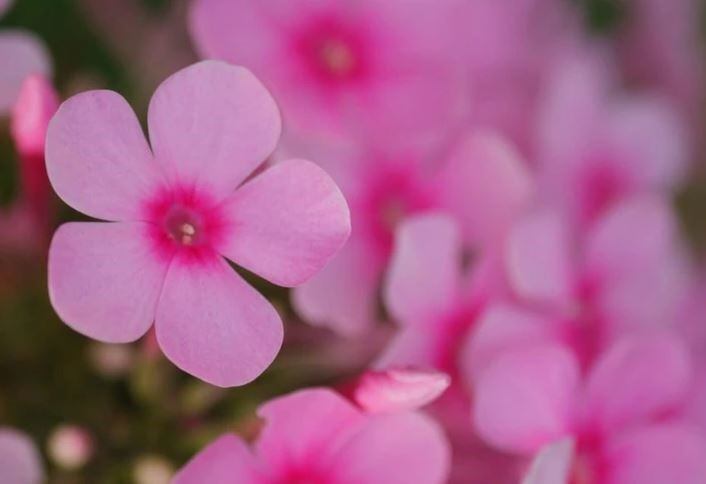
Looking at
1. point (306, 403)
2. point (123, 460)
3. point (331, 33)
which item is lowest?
point (123, 460)

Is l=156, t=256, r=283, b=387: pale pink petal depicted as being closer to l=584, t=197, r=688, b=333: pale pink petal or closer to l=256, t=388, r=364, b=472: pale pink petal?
l=256, t=388, r=364, b=472: pale pink petal

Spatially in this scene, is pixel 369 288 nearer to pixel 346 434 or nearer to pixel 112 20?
pixel 346 434

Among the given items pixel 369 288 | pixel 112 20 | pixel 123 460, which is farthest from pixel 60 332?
pixel 112 20

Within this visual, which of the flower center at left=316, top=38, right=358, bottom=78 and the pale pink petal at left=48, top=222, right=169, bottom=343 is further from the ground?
the flower center at left=316, top=38, right=358, bottom=78

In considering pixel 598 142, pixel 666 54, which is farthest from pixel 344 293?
pixel 666 54

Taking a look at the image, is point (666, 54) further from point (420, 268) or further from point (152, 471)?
point (152, 471)

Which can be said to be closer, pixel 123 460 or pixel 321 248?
pixel 321 248

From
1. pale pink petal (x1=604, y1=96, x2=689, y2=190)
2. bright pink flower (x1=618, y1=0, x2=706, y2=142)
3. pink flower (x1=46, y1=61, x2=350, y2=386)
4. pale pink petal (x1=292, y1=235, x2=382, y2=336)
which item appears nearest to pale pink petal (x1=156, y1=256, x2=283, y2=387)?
pink flower (x1=46, y1=61, x2=350, y2=386)
